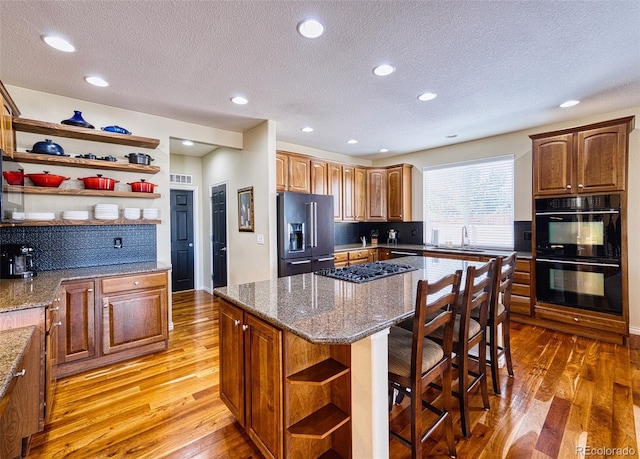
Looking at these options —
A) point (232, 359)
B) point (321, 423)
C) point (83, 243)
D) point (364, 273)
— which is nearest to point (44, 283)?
point (83, 243)

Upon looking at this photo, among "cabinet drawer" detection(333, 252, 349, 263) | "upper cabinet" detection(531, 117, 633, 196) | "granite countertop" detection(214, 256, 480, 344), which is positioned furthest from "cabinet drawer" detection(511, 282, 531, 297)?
"cabinet drawer" detection(333, 252, 349, 263)

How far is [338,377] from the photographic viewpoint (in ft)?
4.91

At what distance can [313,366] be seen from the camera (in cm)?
151

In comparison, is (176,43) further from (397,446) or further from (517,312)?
(517,312)

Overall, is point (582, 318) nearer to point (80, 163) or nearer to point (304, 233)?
point (304, 233)

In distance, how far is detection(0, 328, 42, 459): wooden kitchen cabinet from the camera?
157 cm

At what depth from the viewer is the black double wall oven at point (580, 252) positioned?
122 inches

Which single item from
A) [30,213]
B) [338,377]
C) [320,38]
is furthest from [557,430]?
[30,213]

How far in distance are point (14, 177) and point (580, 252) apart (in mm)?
5532

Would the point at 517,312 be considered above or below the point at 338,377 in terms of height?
below

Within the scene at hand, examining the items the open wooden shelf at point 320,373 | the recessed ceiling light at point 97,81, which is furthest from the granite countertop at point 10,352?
the recessed ceiling light at point 97,81

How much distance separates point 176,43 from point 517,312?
4.57m

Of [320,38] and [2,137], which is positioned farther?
[2,137]

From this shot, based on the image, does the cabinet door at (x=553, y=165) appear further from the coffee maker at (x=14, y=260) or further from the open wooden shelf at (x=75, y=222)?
the coffee maker at (x=14, y=260)
